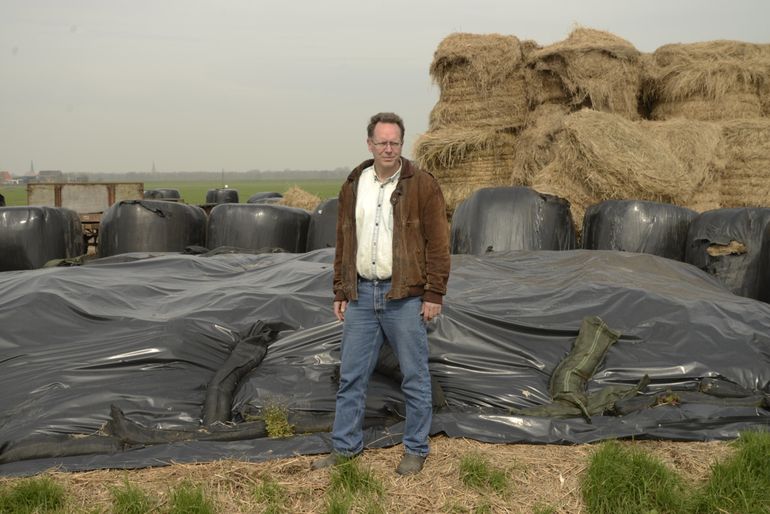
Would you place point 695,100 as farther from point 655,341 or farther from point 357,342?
point 357,342

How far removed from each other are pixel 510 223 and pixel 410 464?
4521mm

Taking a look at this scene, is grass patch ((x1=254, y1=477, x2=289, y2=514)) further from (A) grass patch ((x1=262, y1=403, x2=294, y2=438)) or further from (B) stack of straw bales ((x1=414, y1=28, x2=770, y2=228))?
(B) stack of straw bales ((x1=414, y1=28, x2=770, y2=228))

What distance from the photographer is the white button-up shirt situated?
3.67 metres

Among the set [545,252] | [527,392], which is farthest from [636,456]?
[545,252]

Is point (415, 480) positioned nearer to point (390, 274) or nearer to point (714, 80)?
point (390, 274)

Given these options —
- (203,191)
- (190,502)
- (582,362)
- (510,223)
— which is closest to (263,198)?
(510,223)

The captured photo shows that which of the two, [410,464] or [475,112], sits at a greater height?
[475,112]

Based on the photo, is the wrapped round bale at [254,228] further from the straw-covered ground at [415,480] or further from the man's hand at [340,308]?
the straw-covered ground at [415,480]

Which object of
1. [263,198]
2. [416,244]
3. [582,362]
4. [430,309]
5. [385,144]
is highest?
[385,144]

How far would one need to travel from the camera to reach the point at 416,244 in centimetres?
366

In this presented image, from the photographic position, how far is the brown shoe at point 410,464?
12.3 ft

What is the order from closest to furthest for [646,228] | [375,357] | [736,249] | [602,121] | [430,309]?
[430,309] < [375,357] < [736,249] < [646,228] < [602,121]

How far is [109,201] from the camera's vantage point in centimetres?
1738

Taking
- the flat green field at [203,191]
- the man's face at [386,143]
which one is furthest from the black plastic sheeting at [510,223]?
the flat green field at [203,191]
